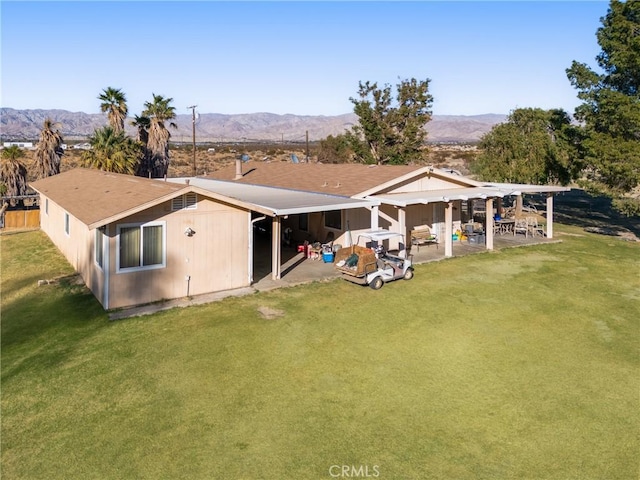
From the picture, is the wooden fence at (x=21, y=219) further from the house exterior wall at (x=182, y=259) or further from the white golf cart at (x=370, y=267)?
the white golf cart at (x=370, y=267)

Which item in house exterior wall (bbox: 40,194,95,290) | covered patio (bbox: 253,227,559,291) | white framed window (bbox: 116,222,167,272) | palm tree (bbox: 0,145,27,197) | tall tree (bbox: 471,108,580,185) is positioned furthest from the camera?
palm tree (bbox: 0,145,27,197)

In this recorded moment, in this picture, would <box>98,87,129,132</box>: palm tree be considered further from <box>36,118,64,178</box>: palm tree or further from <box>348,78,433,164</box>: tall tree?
<box>348,78,433,164</box>: tall tree

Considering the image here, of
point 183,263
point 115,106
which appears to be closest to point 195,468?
point 183,263

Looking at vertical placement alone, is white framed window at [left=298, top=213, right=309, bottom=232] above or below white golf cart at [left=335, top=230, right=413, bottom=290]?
above

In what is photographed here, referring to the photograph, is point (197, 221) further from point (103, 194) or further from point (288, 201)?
point (103, 194)

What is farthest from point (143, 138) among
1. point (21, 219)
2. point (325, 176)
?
point (325, 176)

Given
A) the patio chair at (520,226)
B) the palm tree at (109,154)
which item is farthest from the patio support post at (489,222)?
the palm tree at (109,154)

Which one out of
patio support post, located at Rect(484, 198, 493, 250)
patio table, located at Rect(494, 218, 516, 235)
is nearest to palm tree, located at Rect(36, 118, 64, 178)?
patio support post, located at Rect(484, 198, 493, 250)
